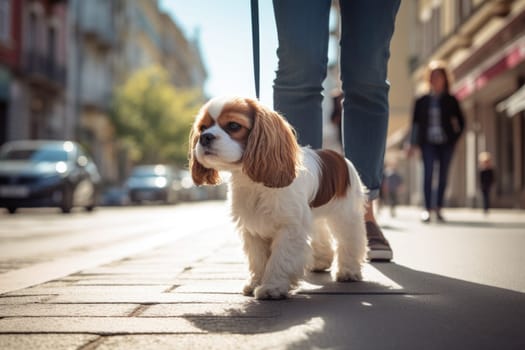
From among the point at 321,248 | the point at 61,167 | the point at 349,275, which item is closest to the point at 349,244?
the point at 349,275

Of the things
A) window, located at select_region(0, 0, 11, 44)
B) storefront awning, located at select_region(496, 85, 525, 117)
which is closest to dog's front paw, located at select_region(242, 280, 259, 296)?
storefront awning, located at select_region(496, 85, 525, 117)

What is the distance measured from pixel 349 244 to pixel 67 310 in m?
1.47

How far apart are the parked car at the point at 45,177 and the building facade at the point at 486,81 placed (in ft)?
29.3

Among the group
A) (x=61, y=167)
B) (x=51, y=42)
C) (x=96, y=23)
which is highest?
(x=96, y=23)

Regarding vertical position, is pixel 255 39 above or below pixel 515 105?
below

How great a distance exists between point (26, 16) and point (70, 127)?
7.64 meters

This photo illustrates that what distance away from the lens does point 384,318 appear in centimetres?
223

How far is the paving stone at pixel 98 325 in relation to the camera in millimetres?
2039

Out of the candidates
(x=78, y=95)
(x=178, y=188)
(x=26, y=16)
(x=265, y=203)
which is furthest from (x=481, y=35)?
(x=78, y=95)

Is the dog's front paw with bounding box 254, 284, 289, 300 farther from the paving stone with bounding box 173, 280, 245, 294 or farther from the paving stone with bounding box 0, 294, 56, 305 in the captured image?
the paving stone with bounding box 0, 294, 56, 305

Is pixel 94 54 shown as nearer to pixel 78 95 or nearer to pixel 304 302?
pixel 78 95

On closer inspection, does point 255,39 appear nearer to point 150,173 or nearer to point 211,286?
point 211,286

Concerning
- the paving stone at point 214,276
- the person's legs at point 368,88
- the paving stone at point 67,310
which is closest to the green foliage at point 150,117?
the person's legs at point 368,88

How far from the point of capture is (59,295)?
2787mm
